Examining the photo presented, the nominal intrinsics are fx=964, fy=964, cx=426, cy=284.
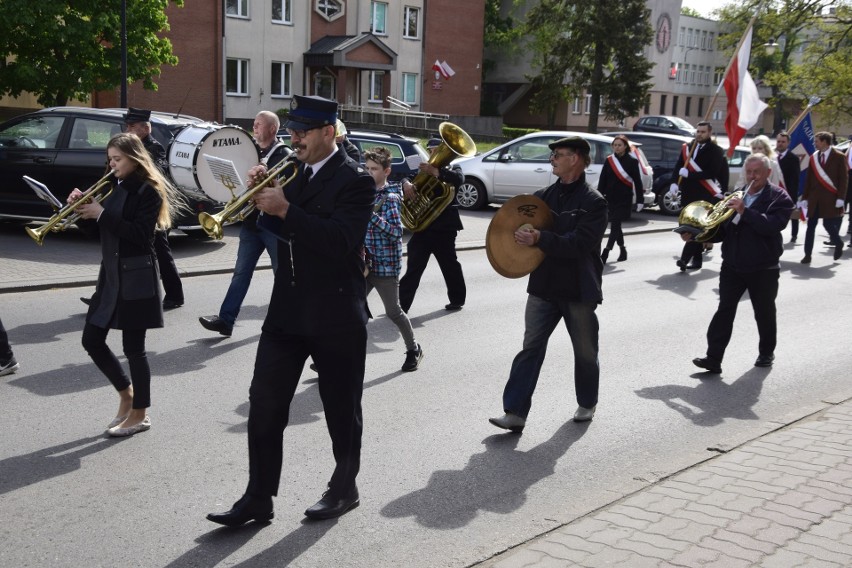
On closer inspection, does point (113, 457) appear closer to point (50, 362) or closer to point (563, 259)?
point (50, 362)

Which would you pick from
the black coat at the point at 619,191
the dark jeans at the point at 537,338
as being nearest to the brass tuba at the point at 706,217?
the dark jeans at the point at 537,338

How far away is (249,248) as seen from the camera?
859cm

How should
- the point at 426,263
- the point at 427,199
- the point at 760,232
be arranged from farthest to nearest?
the point at 426,263 → the point at 427,199 → the point at 760,232

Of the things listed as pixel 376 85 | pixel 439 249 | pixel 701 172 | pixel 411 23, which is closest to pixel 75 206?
pixel 439 249

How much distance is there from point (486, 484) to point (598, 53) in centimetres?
4933

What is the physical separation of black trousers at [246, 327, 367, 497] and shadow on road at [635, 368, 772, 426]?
10.0 feet

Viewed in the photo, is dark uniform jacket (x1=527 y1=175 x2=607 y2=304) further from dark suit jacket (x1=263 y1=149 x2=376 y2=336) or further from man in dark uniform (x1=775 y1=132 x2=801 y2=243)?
man in dark uniform (x1=775 y1=132 x2=801 y2=243)

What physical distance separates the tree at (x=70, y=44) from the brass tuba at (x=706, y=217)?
59.9 feet

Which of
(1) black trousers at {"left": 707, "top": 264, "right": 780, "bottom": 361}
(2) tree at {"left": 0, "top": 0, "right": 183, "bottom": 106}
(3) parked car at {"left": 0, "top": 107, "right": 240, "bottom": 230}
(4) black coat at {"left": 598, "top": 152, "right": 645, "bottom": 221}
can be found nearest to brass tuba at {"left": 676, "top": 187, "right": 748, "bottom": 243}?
(1) black trousers at {"left": 707, "top": 264, "right": 780, "bottom": 361}

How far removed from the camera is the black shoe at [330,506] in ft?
15.4

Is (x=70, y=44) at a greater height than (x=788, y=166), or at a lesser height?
greater

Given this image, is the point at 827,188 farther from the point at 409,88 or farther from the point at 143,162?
the point at 409,88

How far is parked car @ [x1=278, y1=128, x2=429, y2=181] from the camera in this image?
16.0 m

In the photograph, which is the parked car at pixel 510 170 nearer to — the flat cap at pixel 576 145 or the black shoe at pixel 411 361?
the black shoe at pixel 411 361
